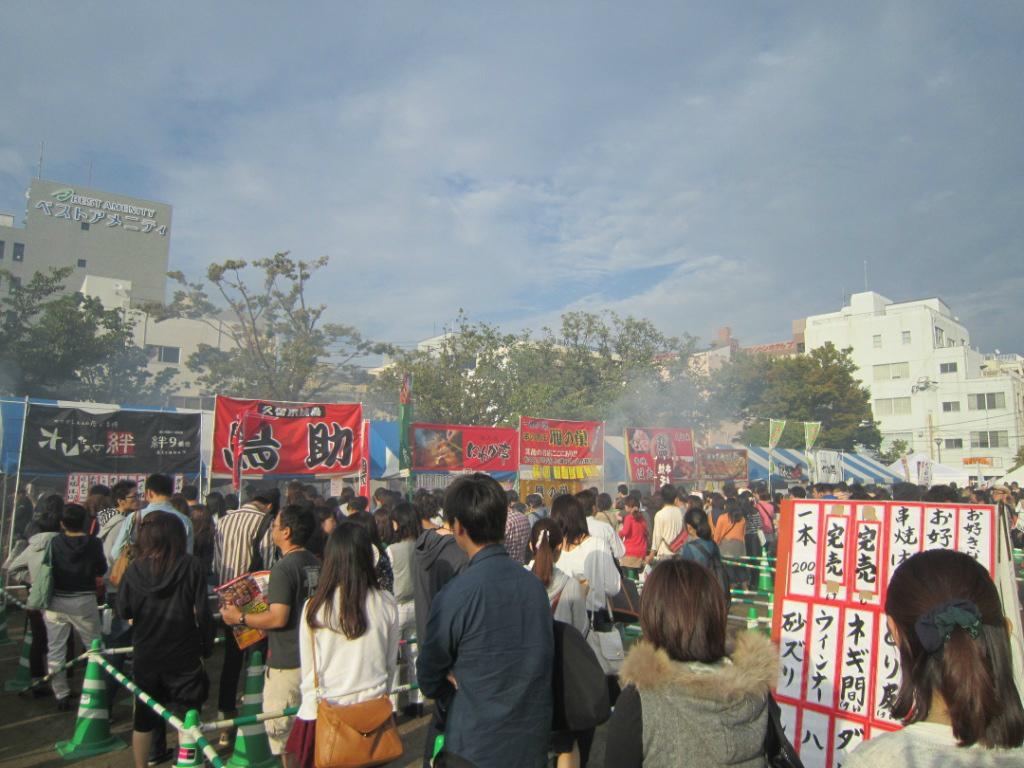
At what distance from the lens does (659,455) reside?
17.8 meters

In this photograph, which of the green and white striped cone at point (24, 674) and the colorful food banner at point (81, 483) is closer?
the green and white striped cone at point (24, 674)

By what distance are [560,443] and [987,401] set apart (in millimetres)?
50148

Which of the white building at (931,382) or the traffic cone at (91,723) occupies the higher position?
the white building at (931,382)

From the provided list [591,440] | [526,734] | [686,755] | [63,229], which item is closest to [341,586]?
[526,734]

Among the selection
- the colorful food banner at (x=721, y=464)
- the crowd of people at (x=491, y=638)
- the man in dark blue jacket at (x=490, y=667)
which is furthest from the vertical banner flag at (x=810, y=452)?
the man in dark blue jacket at (x=490, y=667)

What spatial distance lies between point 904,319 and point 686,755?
6362 cm

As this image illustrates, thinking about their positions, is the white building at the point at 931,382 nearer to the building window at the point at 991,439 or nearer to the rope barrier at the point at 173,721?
the building window at the point at 991,439

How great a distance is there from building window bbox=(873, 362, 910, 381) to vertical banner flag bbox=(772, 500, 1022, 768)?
60.0 meters

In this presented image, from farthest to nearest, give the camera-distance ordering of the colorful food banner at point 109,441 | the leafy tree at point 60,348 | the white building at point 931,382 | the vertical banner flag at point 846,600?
the white building at point 931,382
the leafy tree at point 60,348
the colorful food banner at point 109,441
the vertical banner flag at point 846,600

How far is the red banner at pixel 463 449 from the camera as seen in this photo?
45.9ft

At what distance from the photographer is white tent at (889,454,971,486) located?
75.6 feet

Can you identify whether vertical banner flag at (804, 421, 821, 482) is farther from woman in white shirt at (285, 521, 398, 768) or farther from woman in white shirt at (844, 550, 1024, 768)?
woman in white shirt at (844, 550, 1024, 768)

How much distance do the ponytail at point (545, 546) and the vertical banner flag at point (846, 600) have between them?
1409 mm

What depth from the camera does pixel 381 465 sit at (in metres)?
14.4
